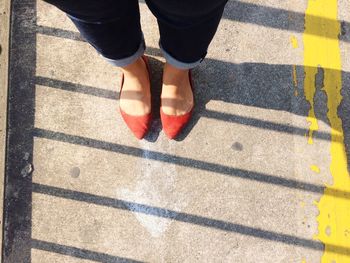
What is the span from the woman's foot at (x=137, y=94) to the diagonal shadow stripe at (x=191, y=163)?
20 cm

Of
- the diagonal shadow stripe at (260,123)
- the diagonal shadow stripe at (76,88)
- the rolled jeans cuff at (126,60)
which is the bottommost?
the diagonal shadow stripe at (76,88)

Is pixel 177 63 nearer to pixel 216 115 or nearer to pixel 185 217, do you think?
pixel 216 115

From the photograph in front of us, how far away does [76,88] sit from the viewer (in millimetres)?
2154

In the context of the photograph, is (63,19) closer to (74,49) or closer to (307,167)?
(74,49)

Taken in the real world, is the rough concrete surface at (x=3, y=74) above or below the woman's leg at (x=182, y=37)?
below

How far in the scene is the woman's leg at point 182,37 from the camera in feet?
3.80

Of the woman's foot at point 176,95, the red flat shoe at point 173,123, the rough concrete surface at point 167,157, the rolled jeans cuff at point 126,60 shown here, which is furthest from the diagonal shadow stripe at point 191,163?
the rolled jeans cuff at point 126,60

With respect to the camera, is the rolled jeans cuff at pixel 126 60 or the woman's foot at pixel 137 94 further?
the woman's foot at pixel 137 94

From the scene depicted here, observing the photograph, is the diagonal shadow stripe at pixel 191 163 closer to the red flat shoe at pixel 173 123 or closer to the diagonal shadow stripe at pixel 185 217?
the red flat shoe at pixel 173 123

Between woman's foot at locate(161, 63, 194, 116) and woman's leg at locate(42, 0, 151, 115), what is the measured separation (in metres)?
0.10

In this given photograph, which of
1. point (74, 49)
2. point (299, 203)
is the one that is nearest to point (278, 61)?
point (299, 203)

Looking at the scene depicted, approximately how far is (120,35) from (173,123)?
2.16ft

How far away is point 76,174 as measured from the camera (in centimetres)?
203

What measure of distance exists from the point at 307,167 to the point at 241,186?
358 millimetres
